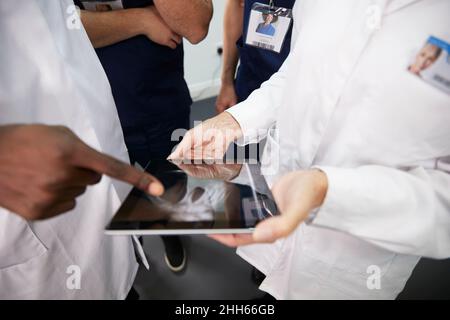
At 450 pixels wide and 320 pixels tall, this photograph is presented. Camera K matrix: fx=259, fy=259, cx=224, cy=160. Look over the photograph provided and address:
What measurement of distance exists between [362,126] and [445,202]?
0.18 metres

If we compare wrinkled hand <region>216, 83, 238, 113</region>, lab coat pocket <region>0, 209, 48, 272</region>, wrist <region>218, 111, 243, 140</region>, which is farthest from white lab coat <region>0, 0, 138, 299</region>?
wrinkled hand <region>216, 83, 238, 113</region>

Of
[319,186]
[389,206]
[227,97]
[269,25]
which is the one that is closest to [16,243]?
[319,186]

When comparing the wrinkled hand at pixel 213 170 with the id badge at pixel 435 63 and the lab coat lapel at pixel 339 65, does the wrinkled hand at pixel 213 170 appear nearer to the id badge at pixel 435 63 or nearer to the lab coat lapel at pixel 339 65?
the lab coat lapel at pixel 339 65

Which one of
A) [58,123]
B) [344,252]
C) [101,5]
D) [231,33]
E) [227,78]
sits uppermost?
[101,5]

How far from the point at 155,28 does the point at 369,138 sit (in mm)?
645

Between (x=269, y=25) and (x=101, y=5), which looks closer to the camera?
(x=101, y=5)

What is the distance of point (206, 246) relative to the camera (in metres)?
1.28

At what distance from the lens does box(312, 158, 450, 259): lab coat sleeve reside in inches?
16.8

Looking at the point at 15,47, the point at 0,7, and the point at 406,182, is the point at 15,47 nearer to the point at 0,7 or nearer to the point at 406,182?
the point at 0,7

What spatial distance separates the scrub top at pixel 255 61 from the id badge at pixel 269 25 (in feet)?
0.07

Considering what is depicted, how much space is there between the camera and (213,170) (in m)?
0.61

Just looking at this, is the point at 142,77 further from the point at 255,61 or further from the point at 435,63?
the point at 435,63

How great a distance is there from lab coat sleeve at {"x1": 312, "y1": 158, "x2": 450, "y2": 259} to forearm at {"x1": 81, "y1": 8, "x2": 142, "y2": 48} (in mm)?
666
